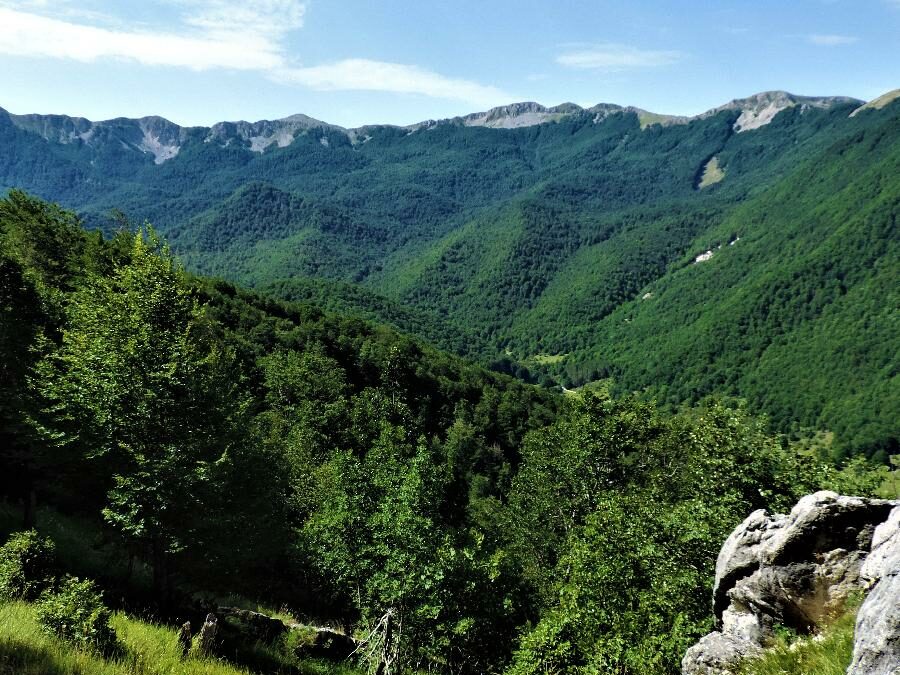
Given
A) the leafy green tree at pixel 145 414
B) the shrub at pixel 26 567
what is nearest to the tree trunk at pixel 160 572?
the leafy green tree at pixel 145 414

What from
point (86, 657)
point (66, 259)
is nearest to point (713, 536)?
point (86, 657)

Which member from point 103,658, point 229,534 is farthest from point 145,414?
point 103,658

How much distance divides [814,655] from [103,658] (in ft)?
46.4

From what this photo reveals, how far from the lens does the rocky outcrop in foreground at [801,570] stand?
11180 millimetres

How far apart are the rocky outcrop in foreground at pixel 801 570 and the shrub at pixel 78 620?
1394 cm

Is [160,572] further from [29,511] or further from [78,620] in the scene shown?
[29,511]

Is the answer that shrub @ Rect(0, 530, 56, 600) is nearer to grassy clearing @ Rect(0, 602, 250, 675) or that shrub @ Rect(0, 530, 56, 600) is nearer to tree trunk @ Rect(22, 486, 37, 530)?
grassy clearing @ Rect(0, 602, 250, 675)

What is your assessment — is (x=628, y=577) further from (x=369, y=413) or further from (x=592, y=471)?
(x=369, y=413)

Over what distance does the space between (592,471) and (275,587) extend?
77.3ft

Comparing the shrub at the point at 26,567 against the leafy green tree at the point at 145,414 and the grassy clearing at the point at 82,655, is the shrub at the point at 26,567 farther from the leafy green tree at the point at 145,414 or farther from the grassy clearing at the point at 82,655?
the leafy green tree at the point at 145,414

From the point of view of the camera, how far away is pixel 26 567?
13.5m

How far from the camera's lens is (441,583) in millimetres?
20547

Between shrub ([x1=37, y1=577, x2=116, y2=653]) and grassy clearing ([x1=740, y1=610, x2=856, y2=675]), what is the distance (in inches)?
546

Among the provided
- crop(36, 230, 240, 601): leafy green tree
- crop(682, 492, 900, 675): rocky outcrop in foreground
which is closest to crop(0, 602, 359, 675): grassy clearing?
crop(36, 230, 240, 601): leafy green tree
